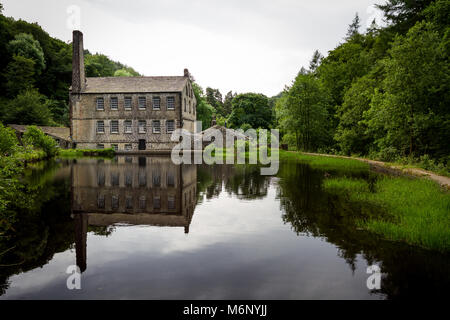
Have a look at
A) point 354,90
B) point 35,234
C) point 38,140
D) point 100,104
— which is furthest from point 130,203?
point 100,104

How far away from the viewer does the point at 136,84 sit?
142 ft

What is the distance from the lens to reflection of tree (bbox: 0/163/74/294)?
5.48 m

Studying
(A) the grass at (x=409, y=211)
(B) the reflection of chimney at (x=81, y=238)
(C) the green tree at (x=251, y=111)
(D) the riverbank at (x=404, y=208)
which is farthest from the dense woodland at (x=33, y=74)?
(A) the grass at (x=409, y=211)

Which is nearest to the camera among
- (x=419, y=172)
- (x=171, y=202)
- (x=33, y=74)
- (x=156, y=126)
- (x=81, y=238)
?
(x=81, y=238)

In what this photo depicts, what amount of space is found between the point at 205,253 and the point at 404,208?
5700 mm

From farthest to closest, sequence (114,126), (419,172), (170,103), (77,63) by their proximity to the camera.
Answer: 1. (114,126)
2. (170,103)
3. (77,63)
4. (419,172)

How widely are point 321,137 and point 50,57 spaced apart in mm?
64491

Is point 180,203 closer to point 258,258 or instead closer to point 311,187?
point 258,258

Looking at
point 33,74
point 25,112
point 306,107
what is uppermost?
point 33,74

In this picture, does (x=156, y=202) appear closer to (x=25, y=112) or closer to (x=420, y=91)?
(x=420, y=91)

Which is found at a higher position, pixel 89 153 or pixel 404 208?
pixel 89 153

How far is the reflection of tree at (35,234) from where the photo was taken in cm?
548

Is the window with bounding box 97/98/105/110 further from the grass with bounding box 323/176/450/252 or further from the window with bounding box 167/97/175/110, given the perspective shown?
the grass with bounding box 323/176/450/252

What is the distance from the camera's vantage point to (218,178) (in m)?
17.1
